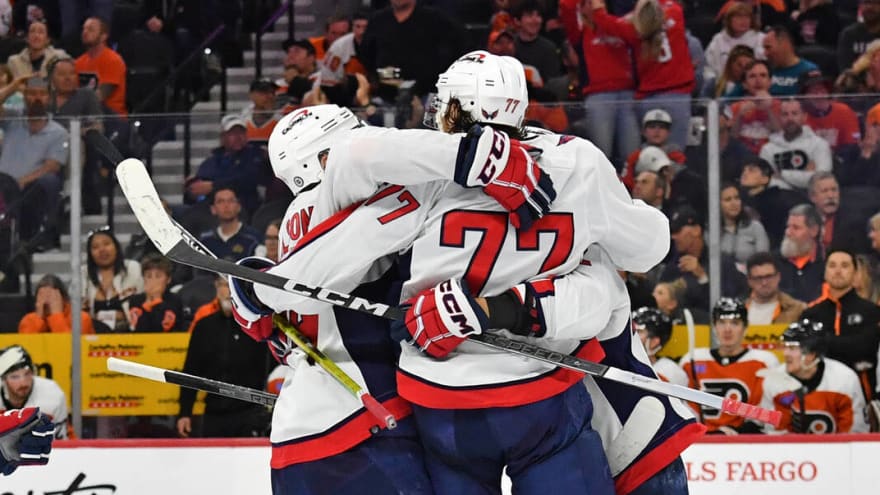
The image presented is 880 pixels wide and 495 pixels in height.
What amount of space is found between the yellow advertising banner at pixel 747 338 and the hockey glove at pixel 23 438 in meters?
2.84

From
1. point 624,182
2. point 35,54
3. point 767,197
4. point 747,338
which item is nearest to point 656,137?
point 624,182

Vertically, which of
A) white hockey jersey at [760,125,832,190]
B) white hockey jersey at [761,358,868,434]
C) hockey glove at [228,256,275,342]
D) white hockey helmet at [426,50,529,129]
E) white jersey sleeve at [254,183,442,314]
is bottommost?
white hockey jersey at [761,358,868,434]

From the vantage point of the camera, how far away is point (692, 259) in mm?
5496

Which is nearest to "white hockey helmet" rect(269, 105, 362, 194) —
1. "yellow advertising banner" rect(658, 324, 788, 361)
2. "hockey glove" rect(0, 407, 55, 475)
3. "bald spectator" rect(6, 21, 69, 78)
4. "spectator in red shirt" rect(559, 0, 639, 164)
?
"hockey glove" rect(0, 407, 55, 475)

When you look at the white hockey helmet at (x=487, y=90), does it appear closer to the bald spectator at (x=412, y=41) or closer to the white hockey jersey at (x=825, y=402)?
the white hockey jersey at (x=825, y=402)

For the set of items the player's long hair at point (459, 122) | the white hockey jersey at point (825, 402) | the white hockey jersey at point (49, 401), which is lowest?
the white hockey jersey at point (49, 401)

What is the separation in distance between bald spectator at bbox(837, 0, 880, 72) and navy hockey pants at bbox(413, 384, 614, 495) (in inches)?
202

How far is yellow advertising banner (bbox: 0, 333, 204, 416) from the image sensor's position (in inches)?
223

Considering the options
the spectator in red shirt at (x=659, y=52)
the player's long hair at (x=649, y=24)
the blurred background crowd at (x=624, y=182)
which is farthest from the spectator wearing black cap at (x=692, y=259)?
the player's long hair at (x=649, y=24)

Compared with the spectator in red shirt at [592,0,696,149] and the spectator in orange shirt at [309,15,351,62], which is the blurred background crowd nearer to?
the spectator in red shirt at [592,0,696,149]

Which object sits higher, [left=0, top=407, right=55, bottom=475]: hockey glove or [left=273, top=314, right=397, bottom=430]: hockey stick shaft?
[left=273, top=314, right=397, bottom=430]: hockey stick shaft

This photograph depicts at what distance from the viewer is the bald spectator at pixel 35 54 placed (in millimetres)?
7500

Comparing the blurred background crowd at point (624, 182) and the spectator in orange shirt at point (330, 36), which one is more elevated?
the spectator in orange shirt at point (330, 36)

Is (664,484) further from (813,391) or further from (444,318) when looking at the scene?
(813,391)
